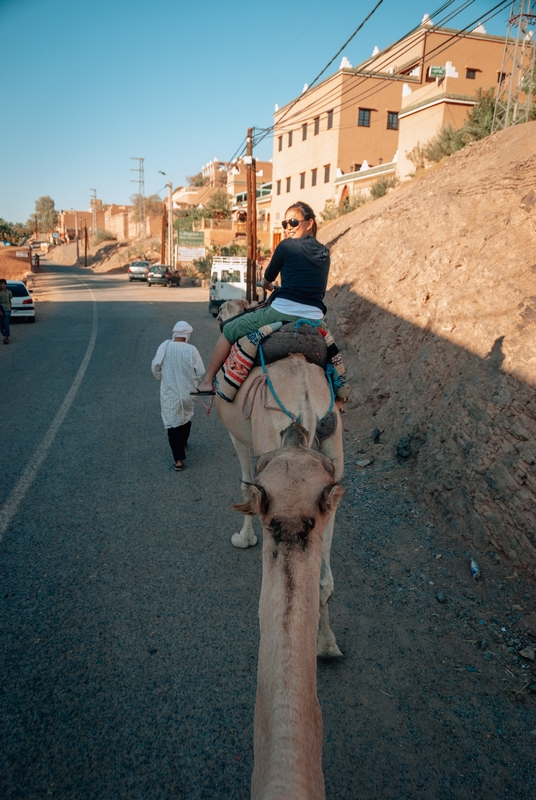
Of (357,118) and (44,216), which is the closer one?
(357,118)

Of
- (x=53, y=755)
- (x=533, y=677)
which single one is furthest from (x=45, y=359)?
(x=533, y=677)

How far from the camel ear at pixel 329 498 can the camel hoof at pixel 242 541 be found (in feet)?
10.3

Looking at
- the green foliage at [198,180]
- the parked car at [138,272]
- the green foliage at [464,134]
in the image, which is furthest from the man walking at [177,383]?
the green foliage at [198,180]

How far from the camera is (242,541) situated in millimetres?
5113

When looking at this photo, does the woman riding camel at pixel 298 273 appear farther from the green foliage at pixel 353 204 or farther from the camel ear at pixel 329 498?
the green foliage at pixel 353 204

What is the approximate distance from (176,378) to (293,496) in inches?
208

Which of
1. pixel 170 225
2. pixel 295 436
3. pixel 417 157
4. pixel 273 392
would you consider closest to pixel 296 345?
pixel 273 392

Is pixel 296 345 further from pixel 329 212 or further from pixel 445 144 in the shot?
pixel 329 212

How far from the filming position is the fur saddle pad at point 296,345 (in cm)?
363

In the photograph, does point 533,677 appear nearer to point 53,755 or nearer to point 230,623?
point 230,623

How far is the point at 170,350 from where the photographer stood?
720cm

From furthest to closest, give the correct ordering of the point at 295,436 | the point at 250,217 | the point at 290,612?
the point at 250,217
the point at 295,436
the point at 290,612

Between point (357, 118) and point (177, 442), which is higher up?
point (357, 118)

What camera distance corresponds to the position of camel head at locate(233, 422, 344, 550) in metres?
2.00
